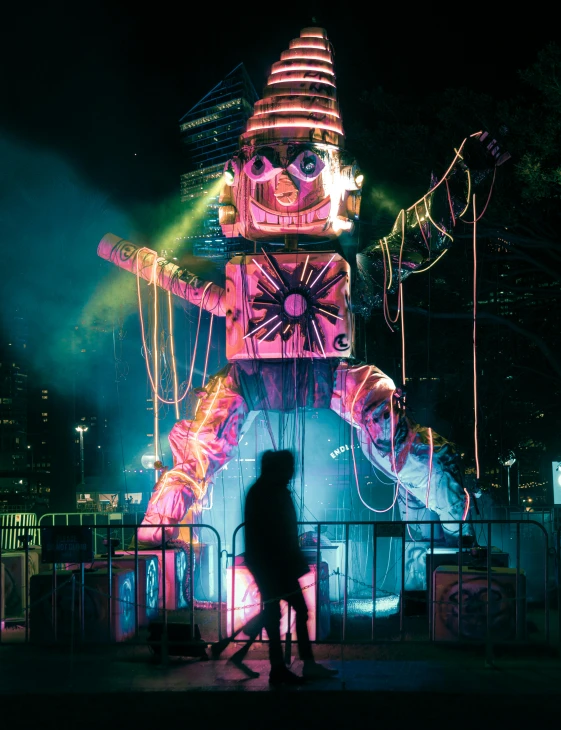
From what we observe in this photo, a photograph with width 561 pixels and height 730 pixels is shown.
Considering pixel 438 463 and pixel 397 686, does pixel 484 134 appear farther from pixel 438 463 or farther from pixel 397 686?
pixel 397 686

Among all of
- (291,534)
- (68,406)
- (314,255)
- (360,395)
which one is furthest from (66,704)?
(68,406)

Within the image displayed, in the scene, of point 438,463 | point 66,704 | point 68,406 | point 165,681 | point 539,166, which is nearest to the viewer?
point 66,704

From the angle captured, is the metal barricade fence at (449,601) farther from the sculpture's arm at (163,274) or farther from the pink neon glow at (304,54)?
the pink neon glow at (304,54)

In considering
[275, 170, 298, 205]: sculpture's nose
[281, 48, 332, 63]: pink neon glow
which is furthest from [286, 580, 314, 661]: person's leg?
[281, 48, 332, 63]: pink neon glow

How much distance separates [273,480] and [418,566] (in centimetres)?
516

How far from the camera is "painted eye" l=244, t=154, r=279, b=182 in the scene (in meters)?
10.5

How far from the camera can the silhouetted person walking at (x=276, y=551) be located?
6387 millimetres

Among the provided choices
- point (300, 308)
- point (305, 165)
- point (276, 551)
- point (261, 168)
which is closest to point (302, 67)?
point (305, 165)

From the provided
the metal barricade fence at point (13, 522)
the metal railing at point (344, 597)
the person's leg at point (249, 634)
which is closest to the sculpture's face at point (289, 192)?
the metal railing at point (344, 597)

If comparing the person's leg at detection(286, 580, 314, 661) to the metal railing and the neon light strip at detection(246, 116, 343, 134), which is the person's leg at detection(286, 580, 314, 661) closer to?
the metal railing

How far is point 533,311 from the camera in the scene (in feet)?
55.7

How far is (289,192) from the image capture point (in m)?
10.8

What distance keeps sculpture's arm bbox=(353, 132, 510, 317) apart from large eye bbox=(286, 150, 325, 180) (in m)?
1.16

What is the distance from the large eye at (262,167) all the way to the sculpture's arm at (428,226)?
4.95 feet
